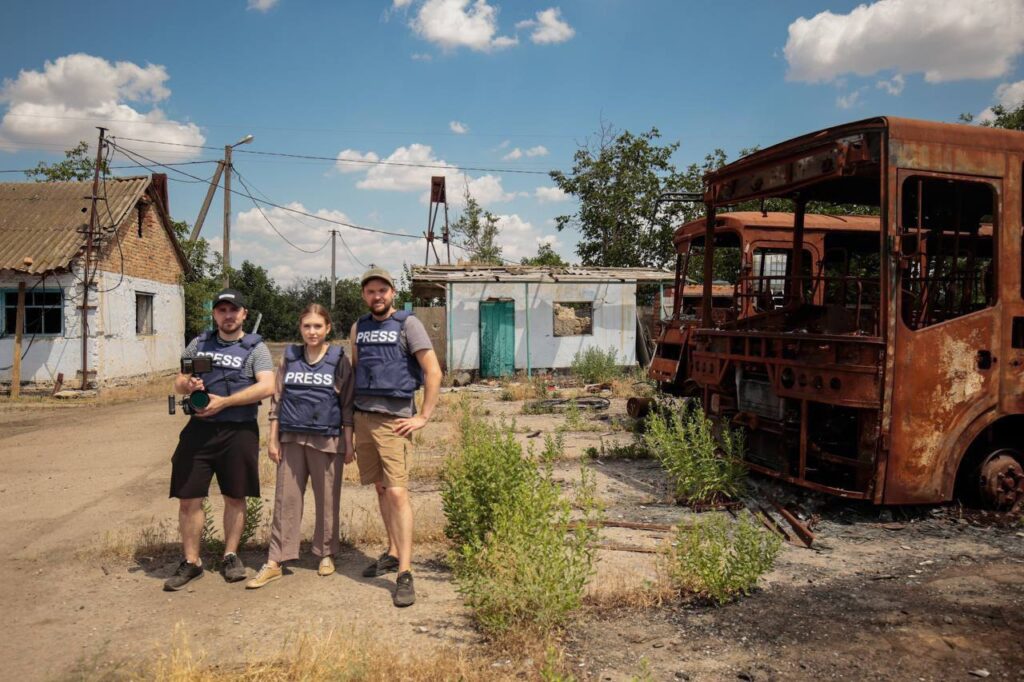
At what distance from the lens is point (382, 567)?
4375mm

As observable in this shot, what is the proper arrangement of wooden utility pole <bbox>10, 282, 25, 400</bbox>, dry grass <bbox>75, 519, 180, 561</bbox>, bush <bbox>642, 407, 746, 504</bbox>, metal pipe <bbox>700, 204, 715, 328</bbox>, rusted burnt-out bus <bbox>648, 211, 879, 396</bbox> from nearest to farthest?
1. dry grass <bbox>75, 519, 180, 561</bbox>
2. bush <bbox>642, 407, 746, 504</bbox>
3. metal pipe <bbox>700, 204, 715, 328</bbox>
4. rusted burnt-out bus <bbox>648, 211, 879, 396</bbox>
5. wooden utility pole <bbox>10, 282, 25, 400</bbox>

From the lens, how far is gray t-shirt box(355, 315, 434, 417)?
13.8ft

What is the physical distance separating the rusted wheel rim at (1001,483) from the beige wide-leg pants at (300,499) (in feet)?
16.1

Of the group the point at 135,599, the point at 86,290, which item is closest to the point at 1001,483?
the point at 135,599

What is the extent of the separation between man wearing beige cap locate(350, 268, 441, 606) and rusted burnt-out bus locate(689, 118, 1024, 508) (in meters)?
3.07

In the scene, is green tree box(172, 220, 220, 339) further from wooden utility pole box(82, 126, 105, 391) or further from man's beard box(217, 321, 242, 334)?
man's beard box(217, 321, 242, 334)

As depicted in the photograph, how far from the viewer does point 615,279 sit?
61.8 ft

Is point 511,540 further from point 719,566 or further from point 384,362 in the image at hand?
point 384,362

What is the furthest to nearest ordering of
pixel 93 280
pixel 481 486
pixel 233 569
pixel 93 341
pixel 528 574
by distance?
pixel 93 280 → pixel 93 341 → pixel 481 486 → pixel 233 569 → pixel 528 574

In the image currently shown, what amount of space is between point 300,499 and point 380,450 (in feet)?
2.33

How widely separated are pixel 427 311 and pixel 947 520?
47.6 ft

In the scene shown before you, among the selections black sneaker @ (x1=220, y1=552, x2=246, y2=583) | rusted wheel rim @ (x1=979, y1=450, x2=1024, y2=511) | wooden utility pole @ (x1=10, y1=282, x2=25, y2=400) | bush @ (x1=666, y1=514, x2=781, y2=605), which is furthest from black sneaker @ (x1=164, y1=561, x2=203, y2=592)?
wooden utility pole @ (x1=10, y1=282, x2=25, y2=400)

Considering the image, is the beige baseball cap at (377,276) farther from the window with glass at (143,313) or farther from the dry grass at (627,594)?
the window with glass at (143,313)

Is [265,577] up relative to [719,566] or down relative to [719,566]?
down
